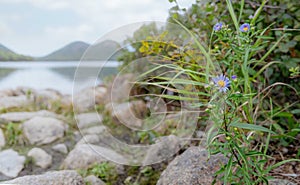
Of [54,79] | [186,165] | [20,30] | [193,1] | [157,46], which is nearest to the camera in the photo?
[186,165]

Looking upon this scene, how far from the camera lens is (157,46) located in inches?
50.4

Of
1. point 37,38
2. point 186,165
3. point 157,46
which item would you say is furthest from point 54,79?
point 186,165

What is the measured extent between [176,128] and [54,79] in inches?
47.2

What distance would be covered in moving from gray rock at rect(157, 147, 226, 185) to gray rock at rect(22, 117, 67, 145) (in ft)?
3.25

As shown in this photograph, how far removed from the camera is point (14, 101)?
2174 millimetres

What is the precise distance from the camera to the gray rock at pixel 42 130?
178 cm

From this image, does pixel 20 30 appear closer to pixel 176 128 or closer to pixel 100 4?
pixel 100 4

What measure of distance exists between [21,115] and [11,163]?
1.76 feet

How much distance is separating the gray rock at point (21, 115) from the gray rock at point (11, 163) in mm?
346

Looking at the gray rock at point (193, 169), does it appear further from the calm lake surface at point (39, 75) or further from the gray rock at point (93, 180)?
the calm lake surface at point (39, 75)

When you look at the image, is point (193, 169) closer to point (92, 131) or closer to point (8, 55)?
point (92, 131)

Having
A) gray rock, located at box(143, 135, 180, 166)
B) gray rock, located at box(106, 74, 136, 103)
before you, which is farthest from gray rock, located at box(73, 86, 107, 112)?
gray rock, located at box(143, 135, 180, 166)

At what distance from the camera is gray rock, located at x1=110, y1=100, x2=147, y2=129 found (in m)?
1.49

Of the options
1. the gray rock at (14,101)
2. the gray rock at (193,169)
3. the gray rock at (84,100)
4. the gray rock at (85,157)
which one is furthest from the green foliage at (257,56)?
the gray rock at (14,101)
